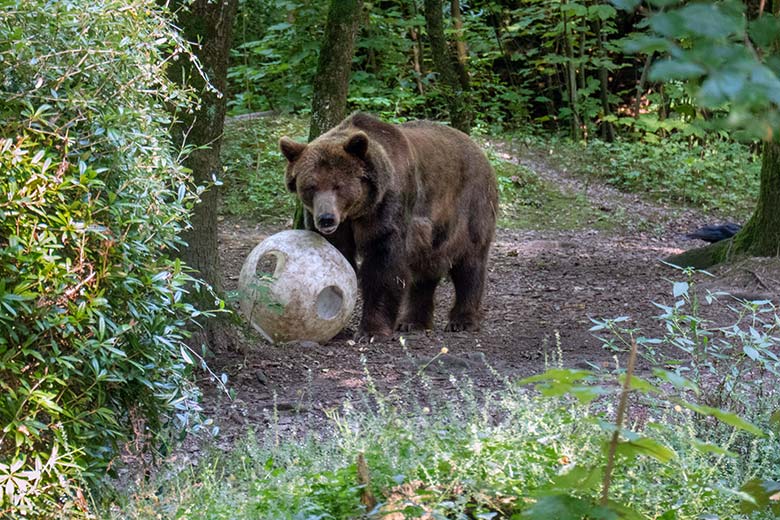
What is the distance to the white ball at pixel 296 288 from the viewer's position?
22.3ft

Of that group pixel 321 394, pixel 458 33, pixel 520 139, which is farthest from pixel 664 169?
pixel 321 394

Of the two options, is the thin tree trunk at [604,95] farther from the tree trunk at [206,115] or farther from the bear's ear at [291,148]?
the tree trunk at [206,115]

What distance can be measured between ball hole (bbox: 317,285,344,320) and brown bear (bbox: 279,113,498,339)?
0.40m

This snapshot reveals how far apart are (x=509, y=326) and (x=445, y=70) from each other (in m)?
4.98

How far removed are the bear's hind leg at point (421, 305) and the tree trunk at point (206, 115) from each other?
2322mm

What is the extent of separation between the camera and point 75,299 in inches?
140

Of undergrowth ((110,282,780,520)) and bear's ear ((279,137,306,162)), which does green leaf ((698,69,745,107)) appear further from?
bear's ear ((279,137,306,162))

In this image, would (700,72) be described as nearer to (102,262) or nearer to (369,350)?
(102,262)

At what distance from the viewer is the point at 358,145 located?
726 cm

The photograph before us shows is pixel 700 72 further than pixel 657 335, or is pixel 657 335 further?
pixel 657 335

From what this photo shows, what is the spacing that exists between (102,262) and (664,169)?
1327 cm

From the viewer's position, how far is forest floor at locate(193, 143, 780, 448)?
5.79 m

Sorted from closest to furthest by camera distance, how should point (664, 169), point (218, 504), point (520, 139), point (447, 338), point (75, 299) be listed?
point (218, 504), point (75, 299), point (447, 338), point (664, 169), point (520, 139)

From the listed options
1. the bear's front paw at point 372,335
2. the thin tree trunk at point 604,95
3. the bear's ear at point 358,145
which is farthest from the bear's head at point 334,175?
the thin tree trunk at point 604,95
